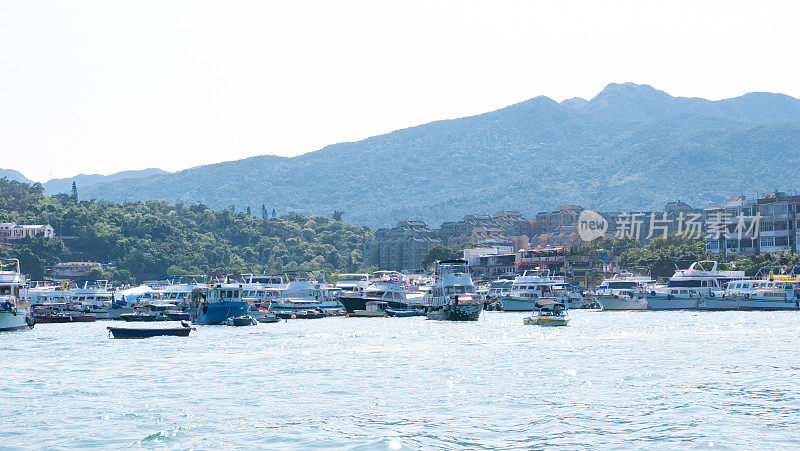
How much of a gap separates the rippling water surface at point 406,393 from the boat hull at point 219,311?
23.8 metres

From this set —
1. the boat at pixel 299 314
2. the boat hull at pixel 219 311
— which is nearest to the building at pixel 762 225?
the boat at pixel 299 314

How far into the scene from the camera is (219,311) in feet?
324

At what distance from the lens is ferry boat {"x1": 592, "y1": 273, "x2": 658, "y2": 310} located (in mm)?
151750

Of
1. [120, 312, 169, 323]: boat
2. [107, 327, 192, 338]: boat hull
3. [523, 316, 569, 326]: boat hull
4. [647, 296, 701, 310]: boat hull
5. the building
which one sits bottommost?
[120, 312, 169, 323]: boat

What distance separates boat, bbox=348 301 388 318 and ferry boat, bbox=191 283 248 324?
29387mm

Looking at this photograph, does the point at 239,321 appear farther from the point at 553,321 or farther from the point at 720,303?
the point at 720,303

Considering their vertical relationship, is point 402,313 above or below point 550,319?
below

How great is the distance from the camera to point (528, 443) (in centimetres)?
3059

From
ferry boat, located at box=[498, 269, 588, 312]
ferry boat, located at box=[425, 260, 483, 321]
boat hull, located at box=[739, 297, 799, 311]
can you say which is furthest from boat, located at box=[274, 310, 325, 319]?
boat hull, located at box=[739, 297, 799, 311]

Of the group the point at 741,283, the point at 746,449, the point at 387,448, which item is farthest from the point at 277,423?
the point at 741,283

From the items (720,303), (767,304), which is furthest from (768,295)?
(720,303)

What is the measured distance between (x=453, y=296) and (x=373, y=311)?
2317 centimetres

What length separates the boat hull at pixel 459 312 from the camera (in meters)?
104

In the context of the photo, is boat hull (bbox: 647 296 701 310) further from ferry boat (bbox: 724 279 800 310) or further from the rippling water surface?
the rippling water surface
